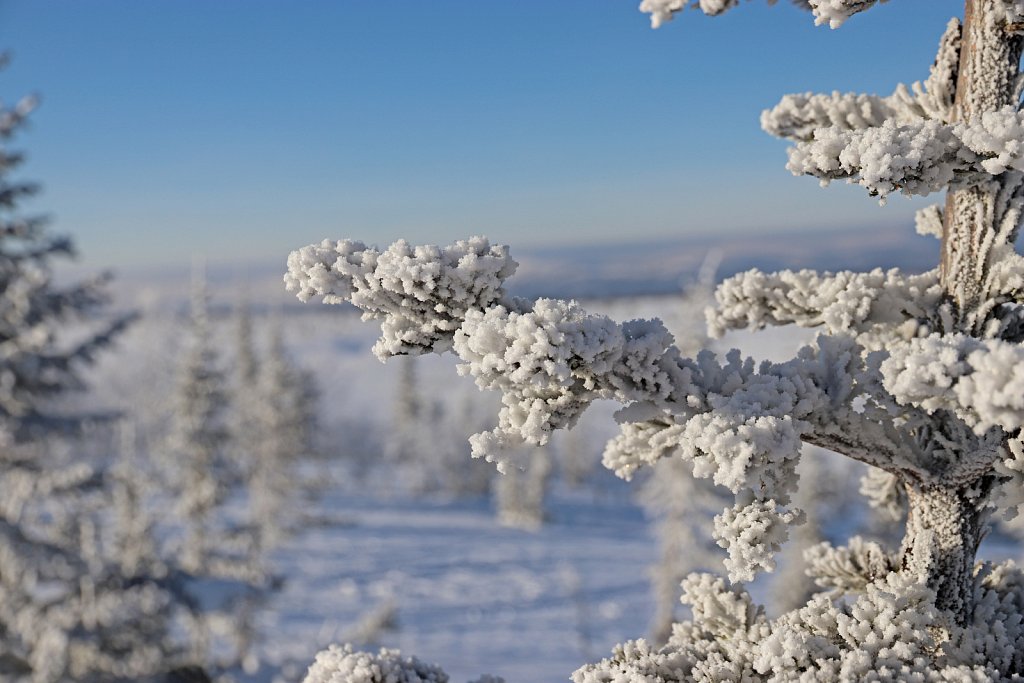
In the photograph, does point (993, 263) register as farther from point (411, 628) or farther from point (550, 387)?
point (411, 628)

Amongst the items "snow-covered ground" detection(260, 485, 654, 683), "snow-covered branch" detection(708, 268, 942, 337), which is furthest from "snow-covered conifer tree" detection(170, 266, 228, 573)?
"snow-covered branch" detection(708, 268, 942, 337)

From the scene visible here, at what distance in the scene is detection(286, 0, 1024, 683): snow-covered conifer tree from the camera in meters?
2.52

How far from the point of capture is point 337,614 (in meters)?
39.5

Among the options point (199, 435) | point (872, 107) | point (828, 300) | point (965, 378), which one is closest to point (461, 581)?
point (199, 435)

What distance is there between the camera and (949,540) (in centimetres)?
346

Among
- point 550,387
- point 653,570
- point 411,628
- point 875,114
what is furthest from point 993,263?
point 411,628

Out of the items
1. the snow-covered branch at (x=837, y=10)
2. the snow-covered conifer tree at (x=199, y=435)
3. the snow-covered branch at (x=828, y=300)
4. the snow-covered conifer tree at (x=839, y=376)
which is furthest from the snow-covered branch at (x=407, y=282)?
the snow-covered conifer tree at (x=199, y=435)

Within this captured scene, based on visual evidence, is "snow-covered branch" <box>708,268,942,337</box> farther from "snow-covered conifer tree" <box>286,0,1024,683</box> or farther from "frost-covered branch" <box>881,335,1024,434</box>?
"frost-covered branch" <box>881,335,1024,434</box>

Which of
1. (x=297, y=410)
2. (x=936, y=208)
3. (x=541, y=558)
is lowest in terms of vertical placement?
(x=541, y=558)

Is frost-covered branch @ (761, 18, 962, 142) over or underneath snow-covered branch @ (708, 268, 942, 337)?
over

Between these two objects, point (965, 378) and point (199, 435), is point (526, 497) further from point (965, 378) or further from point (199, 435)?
point (965, 378)

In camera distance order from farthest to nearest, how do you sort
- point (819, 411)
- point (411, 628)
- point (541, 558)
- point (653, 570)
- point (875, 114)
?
point (541, 558), point (411, 628), point (653, 570), point (875, 114), point (819, 411)

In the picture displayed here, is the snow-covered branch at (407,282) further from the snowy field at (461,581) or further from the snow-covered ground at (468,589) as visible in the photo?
the snow-covered ground at (468,589)

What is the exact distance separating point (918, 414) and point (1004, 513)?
561mm
